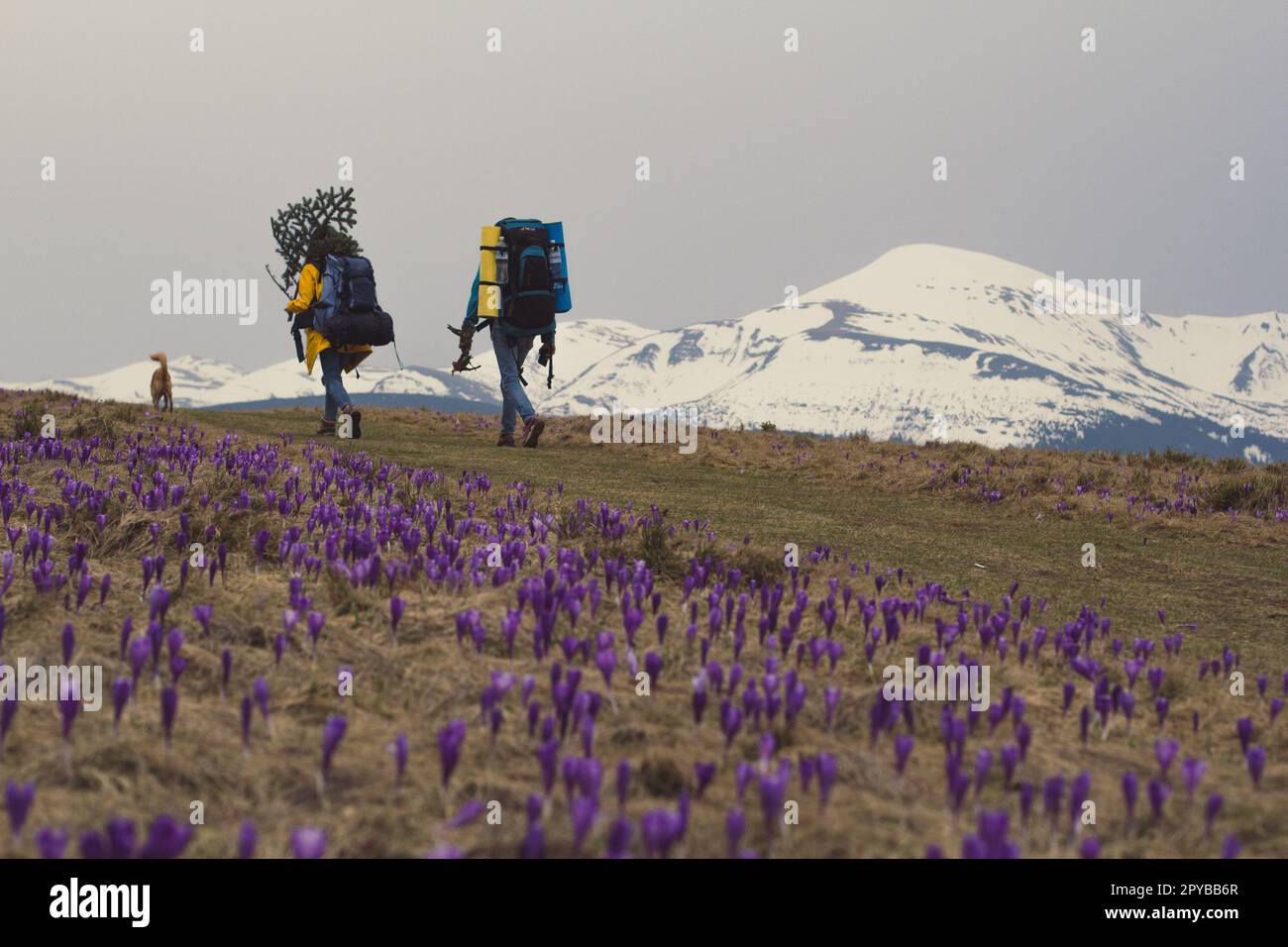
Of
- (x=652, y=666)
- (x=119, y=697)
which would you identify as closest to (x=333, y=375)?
(x=652, y=666)

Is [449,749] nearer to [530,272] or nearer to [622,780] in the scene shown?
[622,780]

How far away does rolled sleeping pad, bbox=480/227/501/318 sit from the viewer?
17422mm

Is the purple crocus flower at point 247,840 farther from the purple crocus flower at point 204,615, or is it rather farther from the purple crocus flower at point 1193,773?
the purple crocus flower at point 1193,773

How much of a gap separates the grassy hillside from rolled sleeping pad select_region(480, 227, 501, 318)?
6693 mm

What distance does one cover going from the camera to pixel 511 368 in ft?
59.8

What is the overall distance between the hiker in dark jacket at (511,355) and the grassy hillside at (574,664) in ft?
22.8

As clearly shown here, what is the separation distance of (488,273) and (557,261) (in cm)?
131

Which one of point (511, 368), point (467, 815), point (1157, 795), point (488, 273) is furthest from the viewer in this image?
point (511, 368)

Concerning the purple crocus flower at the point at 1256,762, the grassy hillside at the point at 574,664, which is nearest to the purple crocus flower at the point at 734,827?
the grassy hillside at the point at 574,664
